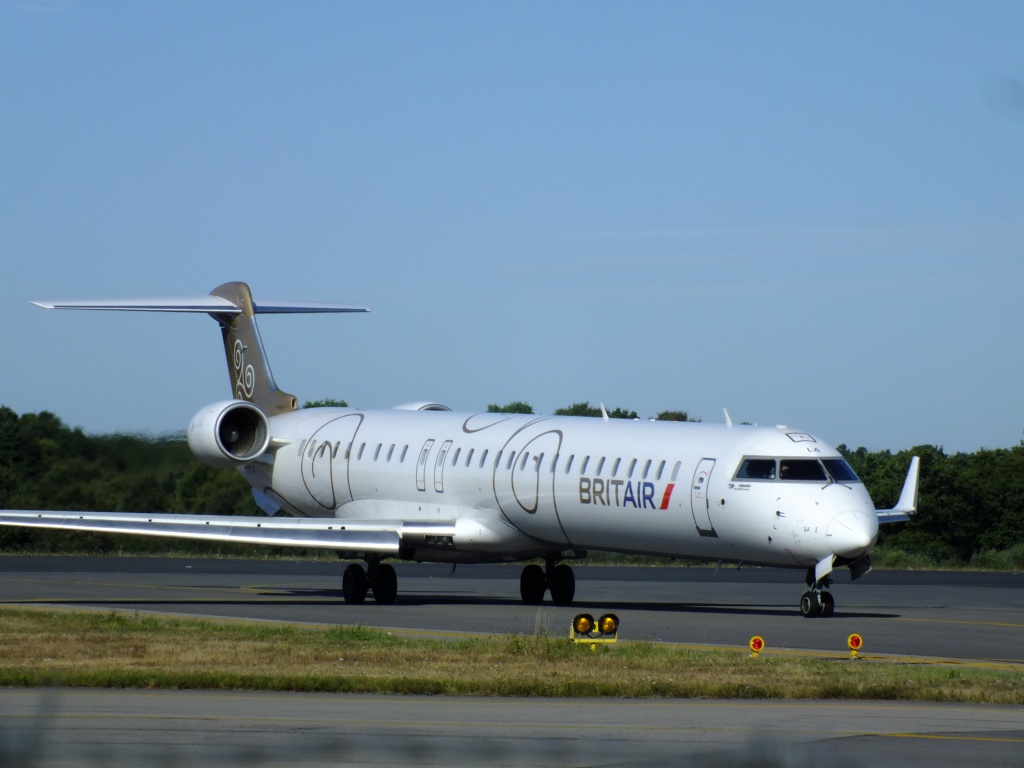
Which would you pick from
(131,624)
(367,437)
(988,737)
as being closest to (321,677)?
(988,737)

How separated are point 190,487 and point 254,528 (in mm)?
20634

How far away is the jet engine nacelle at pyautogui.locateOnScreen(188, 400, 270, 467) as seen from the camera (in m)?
31.7

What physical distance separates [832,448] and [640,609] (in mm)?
4313

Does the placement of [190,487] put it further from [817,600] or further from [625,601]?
[817,600]

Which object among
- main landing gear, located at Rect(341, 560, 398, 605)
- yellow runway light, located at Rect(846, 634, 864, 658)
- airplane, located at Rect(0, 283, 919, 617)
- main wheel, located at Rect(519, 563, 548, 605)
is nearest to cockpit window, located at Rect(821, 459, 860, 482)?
airplane, located at Rect(0, 283, 919, 617)

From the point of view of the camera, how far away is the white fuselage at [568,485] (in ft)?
77.3

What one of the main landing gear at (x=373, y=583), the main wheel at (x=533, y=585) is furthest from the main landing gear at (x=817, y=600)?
the main landing gear at (x=373, y=583)

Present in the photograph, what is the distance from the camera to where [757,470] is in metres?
24.0

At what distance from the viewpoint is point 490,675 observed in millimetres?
14969

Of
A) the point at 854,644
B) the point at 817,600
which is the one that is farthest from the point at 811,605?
the point at 854,644

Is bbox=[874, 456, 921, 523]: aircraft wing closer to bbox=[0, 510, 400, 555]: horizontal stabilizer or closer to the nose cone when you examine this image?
the nose cone

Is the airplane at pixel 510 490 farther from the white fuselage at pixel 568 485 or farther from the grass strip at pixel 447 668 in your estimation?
the grass strip at pixel 447 668

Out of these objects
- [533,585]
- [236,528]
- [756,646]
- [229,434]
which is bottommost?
[756,646]

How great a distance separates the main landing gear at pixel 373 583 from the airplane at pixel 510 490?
29 millimetres
